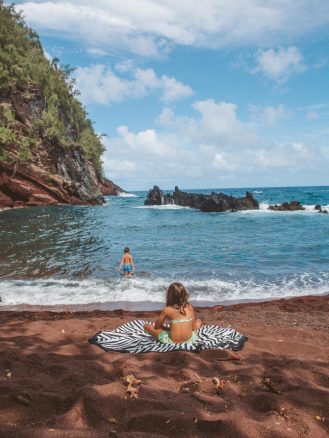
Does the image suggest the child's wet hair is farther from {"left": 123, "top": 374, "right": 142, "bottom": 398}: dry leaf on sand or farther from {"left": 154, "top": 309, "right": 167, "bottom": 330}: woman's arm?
{"left": 123, "top": 374, "right": 142, "bottom": 398}: dry leaf on sand

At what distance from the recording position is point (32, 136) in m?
49.4

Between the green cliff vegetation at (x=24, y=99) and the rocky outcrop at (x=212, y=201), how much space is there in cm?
1890

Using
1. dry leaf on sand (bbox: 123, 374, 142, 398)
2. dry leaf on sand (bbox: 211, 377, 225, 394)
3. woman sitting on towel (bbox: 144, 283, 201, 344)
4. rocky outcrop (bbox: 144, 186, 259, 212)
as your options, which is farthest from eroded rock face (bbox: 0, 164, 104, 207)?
dry leaf on sand (bbox: 211, 377, 225, 394)

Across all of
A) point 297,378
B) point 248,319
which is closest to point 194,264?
point 248,319

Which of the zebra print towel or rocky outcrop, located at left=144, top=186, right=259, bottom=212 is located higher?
rocky outcrop, located at left=144, top=186, right=259, bottom=212

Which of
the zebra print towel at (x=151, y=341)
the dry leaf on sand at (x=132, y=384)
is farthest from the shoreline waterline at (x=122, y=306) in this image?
the dry leaf on sand at (x=132, y=384)

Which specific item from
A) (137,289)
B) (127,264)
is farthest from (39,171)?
(137,289)

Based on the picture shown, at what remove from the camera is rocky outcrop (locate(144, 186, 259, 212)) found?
55.3m

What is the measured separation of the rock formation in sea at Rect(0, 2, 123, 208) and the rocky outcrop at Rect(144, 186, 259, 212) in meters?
15.6

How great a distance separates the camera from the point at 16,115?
163 feet

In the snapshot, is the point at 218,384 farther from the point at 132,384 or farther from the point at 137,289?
the point at 137,289

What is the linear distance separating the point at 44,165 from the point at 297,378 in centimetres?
4920

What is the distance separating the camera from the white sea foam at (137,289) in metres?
11.9

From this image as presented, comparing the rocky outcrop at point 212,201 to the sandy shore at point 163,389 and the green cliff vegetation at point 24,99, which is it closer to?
the green cliff vegetation at point 24,99
